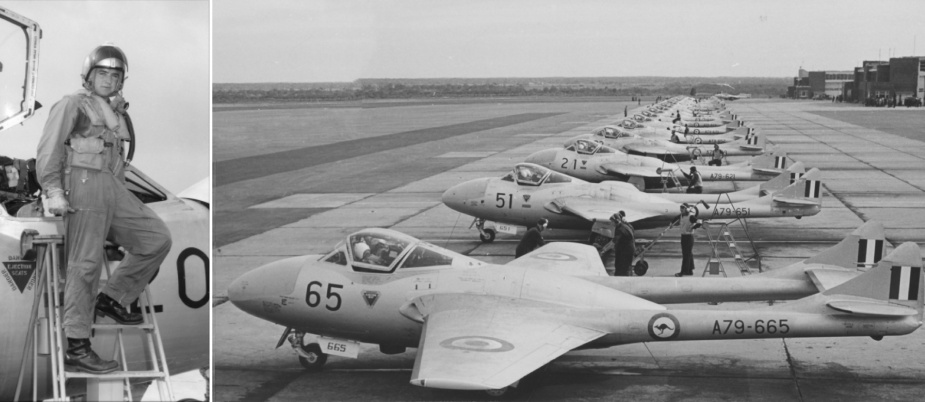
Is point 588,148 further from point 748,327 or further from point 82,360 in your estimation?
point 82,360

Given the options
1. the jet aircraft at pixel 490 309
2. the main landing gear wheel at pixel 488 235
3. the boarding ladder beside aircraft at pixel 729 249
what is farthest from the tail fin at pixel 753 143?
the jet aircraft at pixel 490 309

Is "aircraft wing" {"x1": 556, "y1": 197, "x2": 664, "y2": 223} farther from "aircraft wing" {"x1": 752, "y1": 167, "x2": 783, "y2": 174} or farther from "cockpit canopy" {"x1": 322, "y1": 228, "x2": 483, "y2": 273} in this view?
"aircraft wing" {"x1": 752, "y1": 167, "x2": 783, "y2": 174}

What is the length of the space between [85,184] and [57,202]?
0.37 meters

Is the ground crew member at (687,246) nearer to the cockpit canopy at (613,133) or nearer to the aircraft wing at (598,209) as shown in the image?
the aircraft wing at (598,209)

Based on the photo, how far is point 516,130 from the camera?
3669 cm

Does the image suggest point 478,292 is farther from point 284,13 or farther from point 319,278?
point 284,13

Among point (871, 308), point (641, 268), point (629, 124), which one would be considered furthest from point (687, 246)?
point (629, 124)

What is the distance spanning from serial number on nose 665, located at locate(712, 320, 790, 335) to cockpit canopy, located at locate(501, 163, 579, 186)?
35.0 feet

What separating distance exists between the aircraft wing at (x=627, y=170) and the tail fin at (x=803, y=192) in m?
6.43

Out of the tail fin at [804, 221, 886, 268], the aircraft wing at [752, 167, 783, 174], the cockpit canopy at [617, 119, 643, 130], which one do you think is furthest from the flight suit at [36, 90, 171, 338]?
the cockpit canopy at [617, 119, 643, 130]

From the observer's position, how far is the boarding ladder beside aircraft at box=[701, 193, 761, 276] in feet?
56.5

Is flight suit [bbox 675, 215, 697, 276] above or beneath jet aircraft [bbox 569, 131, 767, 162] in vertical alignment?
beneath

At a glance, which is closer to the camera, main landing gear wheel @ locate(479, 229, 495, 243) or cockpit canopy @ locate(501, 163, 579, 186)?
cockpit canopy @ locate(501, 163, 579, 186)

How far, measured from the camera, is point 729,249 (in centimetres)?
1978
